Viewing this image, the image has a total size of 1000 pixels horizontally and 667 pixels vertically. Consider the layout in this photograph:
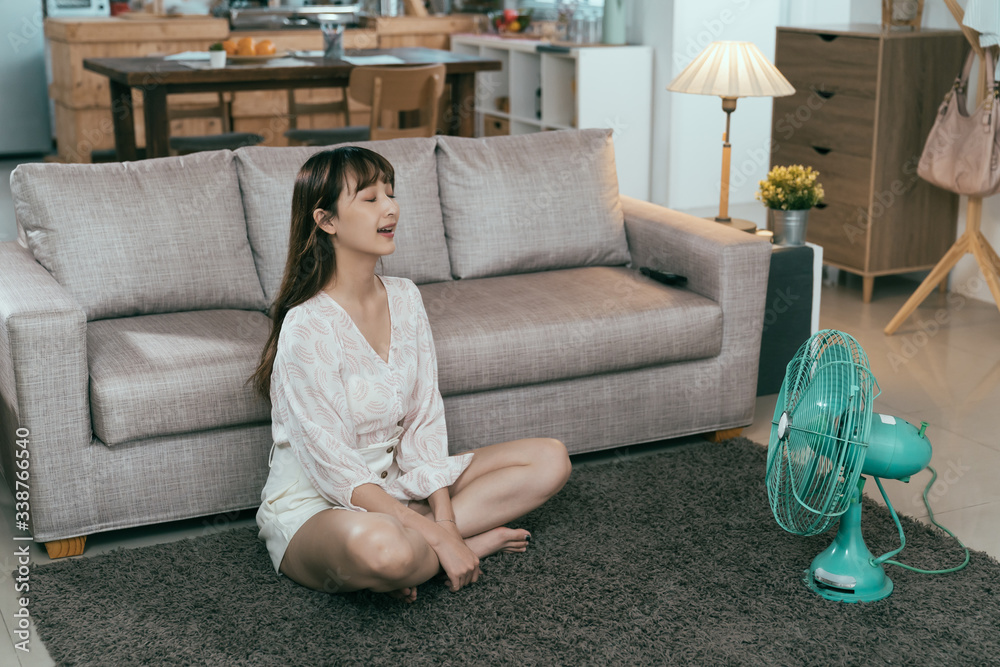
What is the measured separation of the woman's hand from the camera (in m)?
2.06

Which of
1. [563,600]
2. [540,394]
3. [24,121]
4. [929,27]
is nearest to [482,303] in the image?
[540,394]

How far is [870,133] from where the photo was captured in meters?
4.21

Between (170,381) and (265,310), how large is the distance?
52cm

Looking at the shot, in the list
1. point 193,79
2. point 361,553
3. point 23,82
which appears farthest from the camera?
point 23,82

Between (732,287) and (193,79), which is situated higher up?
(193,79)

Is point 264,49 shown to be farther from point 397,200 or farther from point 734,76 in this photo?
point 734,76

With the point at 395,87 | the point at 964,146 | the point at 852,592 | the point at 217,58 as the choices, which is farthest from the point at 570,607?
the point at 217,58

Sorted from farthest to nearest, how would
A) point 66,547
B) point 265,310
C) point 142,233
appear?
point 265,310
point 142,233
point 66,547

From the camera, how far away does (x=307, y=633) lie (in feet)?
6.63

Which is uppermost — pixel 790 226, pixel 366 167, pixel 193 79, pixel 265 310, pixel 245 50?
pixel 245 50

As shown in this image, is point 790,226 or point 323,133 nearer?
point 790,226

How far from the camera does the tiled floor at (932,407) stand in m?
2.44

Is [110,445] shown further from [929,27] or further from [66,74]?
[66,74]

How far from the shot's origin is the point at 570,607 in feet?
6.93
